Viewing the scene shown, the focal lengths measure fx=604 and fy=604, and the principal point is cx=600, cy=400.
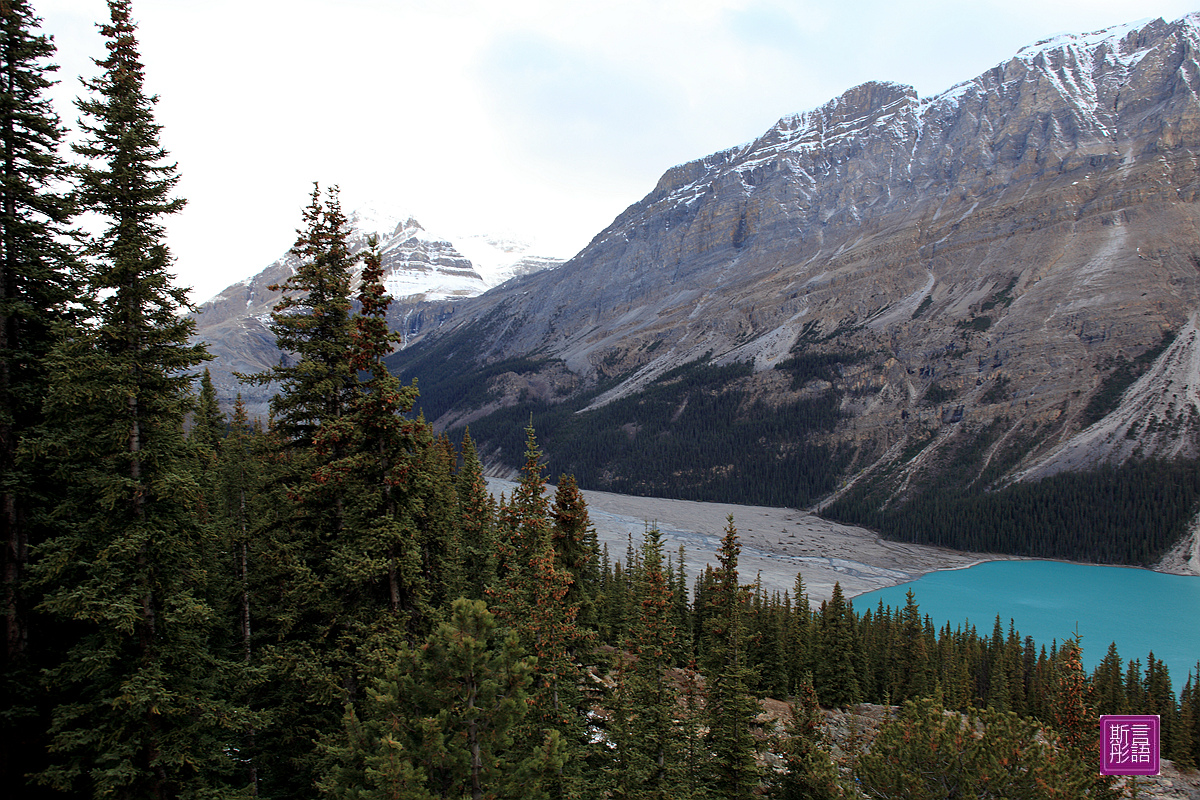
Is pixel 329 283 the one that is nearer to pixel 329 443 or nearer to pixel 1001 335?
pixel 329 443

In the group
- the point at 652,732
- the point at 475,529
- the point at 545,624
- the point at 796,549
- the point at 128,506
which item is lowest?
the point at 796,549

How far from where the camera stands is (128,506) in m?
12.2

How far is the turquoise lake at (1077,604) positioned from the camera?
7669 cm

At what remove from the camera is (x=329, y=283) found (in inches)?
632

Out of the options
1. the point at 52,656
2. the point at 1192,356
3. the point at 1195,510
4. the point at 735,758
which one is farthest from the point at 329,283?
the point at 1192,356

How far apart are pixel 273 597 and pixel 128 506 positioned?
6621 mm

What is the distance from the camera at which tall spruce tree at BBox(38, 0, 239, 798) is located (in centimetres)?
1150

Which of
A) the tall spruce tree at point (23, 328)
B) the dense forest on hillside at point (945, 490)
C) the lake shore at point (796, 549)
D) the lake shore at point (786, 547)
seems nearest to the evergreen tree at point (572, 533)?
the tall spruce tree at point (23, 328)

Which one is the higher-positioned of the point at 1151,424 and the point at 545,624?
the point at 1151,424

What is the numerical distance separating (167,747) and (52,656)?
4.13 m

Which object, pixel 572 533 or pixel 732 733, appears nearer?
pixel 732 733

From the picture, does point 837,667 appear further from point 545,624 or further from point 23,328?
point 23,328

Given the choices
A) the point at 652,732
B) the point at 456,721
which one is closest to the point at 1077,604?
the point at 652,732

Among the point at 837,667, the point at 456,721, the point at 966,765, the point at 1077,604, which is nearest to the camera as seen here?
the point at 456,721
